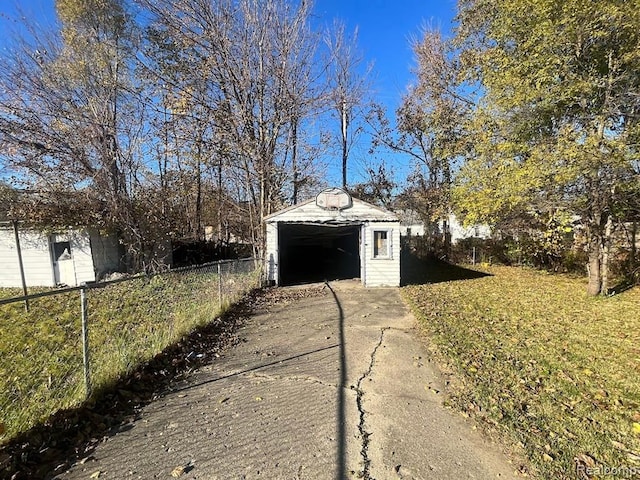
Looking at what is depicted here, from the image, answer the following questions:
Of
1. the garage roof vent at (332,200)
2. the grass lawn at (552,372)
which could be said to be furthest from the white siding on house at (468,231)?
the grass lawn at (552,372)

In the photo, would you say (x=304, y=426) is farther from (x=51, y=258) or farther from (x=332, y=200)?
(x=51, y=258)

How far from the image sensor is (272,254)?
1196cm

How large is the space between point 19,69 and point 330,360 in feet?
42.2

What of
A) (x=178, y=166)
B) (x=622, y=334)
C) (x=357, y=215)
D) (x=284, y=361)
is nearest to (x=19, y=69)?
(x=178, y=166)

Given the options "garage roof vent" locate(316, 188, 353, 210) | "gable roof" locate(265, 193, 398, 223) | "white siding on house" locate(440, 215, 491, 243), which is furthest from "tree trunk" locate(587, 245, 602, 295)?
"garage roof vent" locate(316, 188, 353, 210)

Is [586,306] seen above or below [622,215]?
below

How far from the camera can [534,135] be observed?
9766mm

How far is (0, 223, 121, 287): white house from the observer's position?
12961mm

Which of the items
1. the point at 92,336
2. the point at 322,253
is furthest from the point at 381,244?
the point at 322,253

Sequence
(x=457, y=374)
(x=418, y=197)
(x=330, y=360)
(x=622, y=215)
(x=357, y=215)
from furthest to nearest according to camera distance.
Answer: (x=418, y=197) → (x=357, y=215) → (x=622, y=215) → (x=330, y=360) → (x=457, y=374)

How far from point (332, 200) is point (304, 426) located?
918 cm

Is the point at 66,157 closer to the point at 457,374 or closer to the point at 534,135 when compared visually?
the point at 457,374

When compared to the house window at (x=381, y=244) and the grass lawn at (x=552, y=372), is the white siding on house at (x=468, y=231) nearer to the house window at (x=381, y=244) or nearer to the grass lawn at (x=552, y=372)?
the house window at (x=381, y=244)

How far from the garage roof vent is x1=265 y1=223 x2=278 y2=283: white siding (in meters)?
1.76
